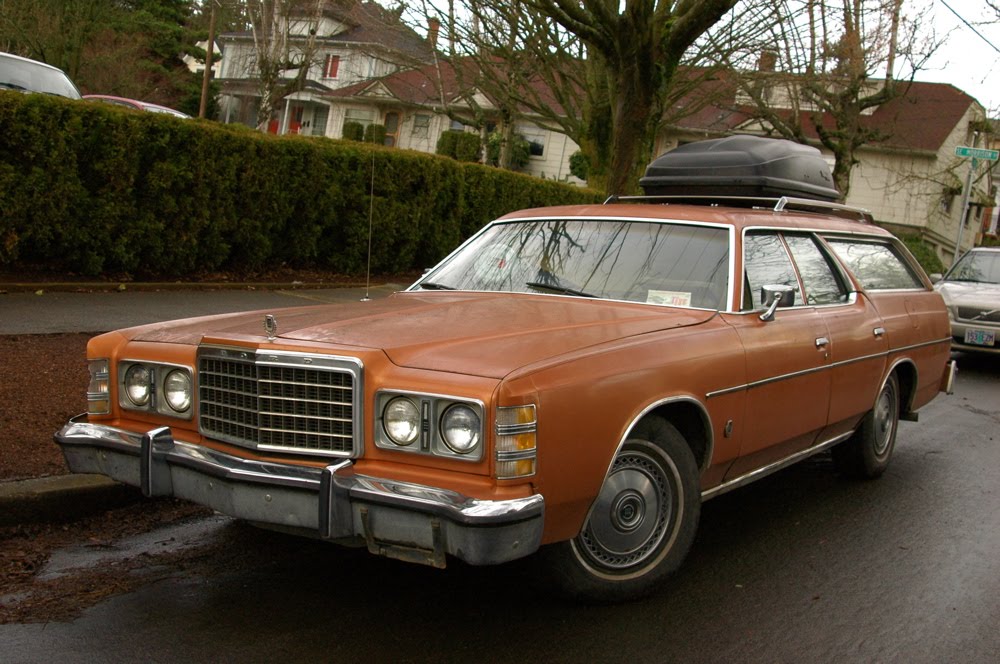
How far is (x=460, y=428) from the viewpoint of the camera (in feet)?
10.5

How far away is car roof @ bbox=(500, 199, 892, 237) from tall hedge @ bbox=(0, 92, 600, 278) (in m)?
5.67

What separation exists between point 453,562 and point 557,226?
190cm

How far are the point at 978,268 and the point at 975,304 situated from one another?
157 centimetres

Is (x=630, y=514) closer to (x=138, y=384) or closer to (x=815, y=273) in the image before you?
(x=138, y=384)

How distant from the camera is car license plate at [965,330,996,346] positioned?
38.1 feet

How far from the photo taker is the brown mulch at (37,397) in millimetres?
4887

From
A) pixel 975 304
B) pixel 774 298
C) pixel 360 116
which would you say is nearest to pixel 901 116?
pixel 360 116

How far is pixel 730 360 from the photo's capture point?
4.22 meters

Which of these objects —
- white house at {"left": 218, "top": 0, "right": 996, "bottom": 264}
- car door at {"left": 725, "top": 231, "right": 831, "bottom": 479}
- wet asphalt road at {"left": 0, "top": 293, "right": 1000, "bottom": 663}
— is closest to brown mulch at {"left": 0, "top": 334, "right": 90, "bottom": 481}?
wet asphalt road at {"left": 0, "top": 293, "right": 1000, "bottom": 663}

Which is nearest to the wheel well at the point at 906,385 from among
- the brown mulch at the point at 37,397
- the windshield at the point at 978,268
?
the brown mulch at the point at 37,397

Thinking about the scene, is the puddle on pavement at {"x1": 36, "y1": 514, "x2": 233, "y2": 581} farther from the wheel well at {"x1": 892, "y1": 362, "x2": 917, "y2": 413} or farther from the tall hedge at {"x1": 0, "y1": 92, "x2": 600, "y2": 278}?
the tall hedge at {"x1": 0, "y1": 92, "x2": 600, "y2": 278}

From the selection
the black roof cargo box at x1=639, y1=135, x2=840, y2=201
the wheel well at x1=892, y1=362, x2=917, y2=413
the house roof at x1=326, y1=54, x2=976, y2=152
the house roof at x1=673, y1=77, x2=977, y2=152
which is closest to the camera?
the black roof cargo box at x1=639, y1=135, x2=840, y2=201

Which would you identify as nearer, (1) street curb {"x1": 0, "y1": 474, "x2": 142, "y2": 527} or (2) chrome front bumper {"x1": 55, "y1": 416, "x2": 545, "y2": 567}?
(2) chrome front bumper {"x1": 55, "y1": 416, "x2": 545, "y2": 567}

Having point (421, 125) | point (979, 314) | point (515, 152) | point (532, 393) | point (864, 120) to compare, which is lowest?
point (979, 314)
